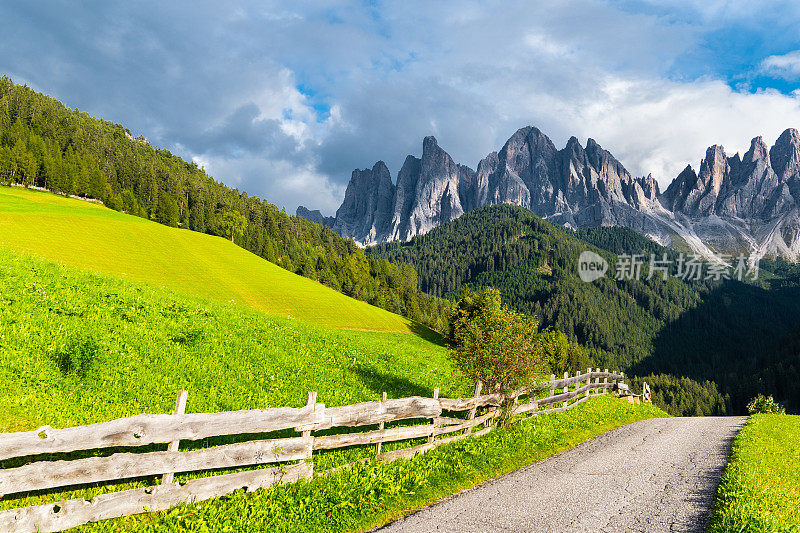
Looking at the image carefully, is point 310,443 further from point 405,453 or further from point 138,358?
point 138,358

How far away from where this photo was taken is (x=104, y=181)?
416 ft

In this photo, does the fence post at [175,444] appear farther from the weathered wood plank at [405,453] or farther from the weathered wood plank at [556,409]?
the weathered wood plank at [556,409]

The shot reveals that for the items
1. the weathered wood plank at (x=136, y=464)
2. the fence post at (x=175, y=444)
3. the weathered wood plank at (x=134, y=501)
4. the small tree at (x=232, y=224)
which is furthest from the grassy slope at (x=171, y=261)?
the small tree at (x=232, y=224)

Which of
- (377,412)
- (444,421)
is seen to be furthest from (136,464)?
(444,421)

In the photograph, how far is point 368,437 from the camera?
11047 mm

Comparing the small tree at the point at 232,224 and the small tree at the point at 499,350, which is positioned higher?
the small tree at the point at 232,224

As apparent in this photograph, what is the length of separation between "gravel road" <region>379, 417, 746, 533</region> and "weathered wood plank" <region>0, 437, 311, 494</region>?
2.95 m

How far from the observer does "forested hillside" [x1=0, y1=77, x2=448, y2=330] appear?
388 feet

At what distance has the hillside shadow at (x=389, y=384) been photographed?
1903cm

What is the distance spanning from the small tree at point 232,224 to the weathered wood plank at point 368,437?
15052 cm

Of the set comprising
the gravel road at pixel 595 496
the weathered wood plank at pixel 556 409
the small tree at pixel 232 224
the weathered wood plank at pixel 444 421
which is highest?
the small tree at pixel 232 224

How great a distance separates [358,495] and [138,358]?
10637 millimetres

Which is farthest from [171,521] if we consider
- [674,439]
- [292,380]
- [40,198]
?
[40,198]

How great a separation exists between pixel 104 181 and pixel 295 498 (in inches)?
6121
